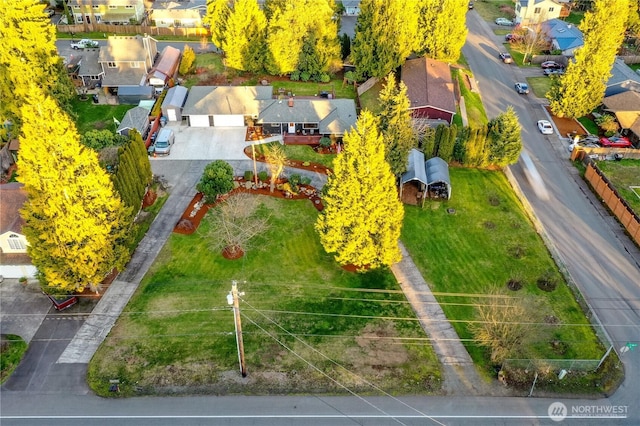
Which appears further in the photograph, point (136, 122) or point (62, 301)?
point (136, 122)

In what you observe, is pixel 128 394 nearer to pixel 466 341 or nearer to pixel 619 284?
pixel 466 341

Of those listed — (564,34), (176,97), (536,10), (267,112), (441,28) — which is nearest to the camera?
(267,112)

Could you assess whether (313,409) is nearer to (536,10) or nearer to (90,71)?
(90,71)

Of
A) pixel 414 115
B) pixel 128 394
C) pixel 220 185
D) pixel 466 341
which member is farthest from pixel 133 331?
pixel 414 115

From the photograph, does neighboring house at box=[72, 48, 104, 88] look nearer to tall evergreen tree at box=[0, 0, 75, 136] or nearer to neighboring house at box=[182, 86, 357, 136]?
tall evergreen tree at box=[0, 0, 75, 136]

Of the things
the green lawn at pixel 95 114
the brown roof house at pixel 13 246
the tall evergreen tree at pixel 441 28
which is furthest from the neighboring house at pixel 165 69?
the tall evergreen tree at pixel 441 28

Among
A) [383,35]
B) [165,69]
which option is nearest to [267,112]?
[165,69]
